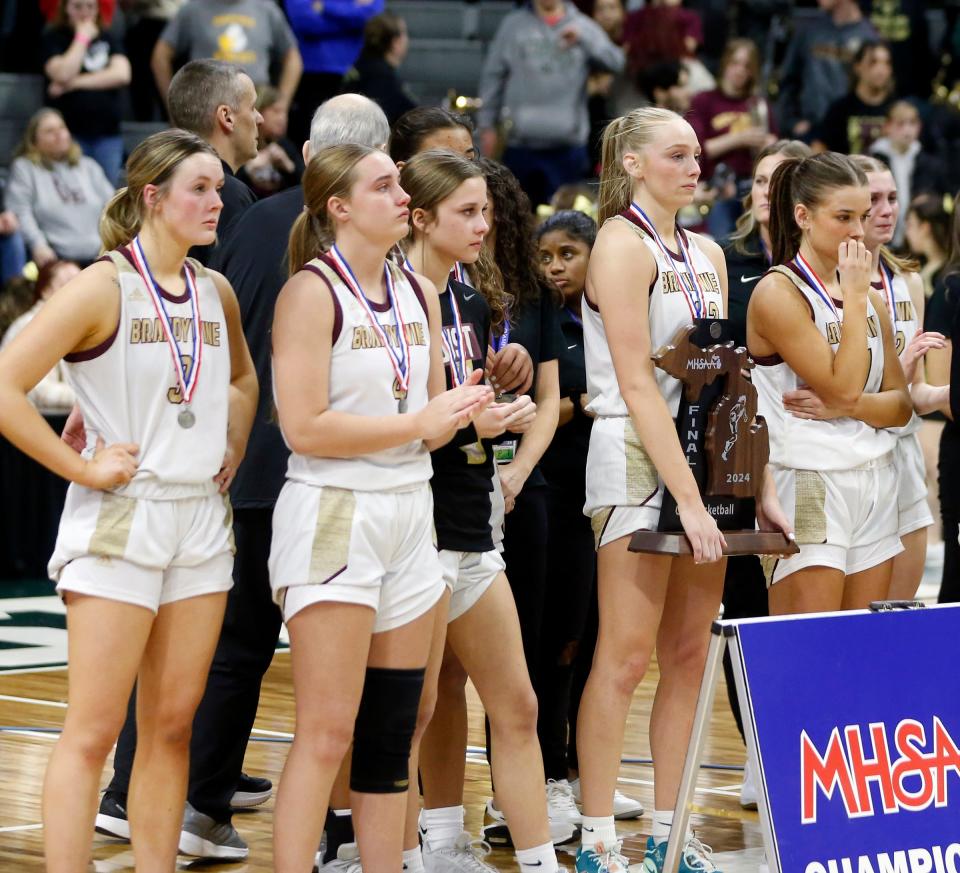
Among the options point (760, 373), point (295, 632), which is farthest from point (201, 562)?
point (760, 373)

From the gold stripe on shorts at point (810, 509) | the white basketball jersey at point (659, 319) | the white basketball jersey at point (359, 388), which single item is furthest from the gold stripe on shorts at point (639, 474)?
the white basketball jersey at point (359, 388)

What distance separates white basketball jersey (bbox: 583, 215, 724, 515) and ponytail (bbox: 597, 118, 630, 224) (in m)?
0.11

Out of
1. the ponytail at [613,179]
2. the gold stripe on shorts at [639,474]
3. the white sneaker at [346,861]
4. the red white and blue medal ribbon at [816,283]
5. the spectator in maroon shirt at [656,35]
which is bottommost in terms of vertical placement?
the white sneaker at [346,861]

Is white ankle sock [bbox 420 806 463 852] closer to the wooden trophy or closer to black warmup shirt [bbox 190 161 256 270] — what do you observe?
the wooden trophy

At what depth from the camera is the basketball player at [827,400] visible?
13.8 feet

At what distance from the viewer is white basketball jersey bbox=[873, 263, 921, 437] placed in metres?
4.70

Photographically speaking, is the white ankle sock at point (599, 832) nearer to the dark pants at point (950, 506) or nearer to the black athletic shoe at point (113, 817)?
the black athletic shoe at point (113, 817)

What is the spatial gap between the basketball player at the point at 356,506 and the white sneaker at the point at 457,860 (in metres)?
0.47

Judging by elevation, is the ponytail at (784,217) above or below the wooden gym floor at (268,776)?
above

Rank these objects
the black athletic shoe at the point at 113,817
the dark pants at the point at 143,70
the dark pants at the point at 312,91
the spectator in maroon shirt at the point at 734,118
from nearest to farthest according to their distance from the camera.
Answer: the black athletic shoe at the point at 113,817
the dark pants at the point at 312,91
the spectator in maroon shirt at the point at 734,118
the dark pants at the point at 143,70

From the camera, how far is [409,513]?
3586 millimetres

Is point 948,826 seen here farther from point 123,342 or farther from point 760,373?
point 123,342

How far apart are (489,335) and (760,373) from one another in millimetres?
700

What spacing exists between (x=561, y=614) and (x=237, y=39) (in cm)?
625
